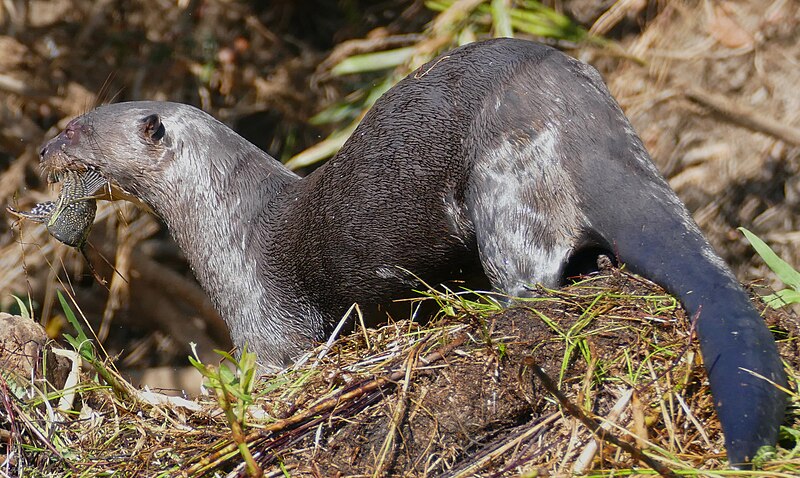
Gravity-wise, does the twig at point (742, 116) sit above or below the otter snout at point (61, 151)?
below

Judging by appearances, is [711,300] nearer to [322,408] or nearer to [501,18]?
[322,408]

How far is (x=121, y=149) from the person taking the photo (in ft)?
9.12

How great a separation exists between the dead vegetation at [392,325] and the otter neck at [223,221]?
547 millimetres

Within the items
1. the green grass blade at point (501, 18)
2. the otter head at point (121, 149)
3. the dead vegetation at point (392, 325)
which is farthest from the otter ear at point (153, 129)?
the green grass blade at point (501, 18)

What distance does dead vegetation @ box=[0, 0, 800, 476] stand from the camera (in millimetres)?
1667

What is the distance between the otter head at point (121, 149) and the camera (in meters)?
2.77

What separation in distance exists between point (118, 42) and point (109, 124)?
6.41 feet

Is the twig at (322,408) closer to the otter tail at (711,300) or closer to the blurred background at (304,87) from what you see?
the otter tail at (711,300)

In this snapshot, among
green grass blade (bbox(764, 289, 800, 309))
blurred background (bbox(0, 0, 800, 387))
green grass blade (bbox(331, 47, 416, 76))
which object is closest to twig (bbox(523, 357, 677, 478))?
green grass blade (bbox(764, 289, 800, 309))

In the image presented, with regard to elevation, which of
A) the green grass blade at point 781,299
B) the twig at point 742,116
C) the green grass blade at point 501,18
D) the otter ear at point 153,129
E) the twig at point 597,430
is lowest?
the twig at point 742,116

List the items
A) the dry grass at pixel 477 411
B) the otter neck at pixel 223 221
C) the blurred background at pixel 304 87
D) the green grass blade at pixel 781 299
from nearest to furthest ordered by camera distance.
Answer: the dry grass at pixel 477 411
the green grass blade at pixel 781 299
the otter neck at pixel 223 221
the blurred background at pixel 304 87

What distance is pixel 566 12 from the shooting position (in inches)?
170

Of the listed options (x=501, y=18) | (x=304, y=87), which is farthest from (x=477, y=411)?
(x=304, y=87)

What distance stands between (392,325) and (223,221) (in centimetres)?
82
